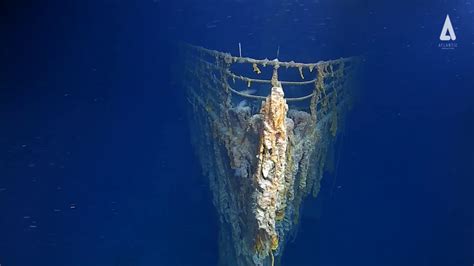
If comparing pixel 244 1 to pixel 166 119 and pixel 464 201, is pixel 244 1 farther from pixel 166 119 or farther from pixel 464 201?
pixel 464 201

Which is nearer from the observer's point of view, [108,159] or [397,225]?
[108,159]

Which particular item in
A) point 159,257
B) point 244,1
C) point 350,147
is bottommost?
point 159,257

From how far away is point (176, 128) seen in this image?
2869 mm

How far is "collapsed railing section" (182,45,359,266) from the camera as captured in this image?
2.83 m

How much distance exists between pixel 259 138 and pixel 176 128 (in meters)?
0.47

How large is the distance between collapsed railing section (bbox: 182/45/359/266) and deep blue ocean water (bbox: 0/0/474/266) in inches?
3.1

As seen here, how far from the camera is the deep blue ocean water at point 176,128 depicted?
277 centimetres

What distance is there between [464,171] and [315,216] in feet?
3.22

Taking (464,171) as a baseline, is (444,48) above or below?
above

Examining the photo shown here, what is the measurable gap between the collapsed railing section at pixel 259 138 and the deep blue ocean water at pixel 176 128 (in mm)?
78

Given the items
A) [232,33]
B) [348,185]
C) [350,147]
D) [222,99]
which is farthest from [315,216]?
[232,33]

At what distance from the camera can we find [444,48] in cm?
301

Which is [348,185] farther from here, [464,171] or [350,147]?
[464,171]

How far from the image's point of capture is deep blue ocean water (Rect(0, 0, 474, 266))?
2773 mm
